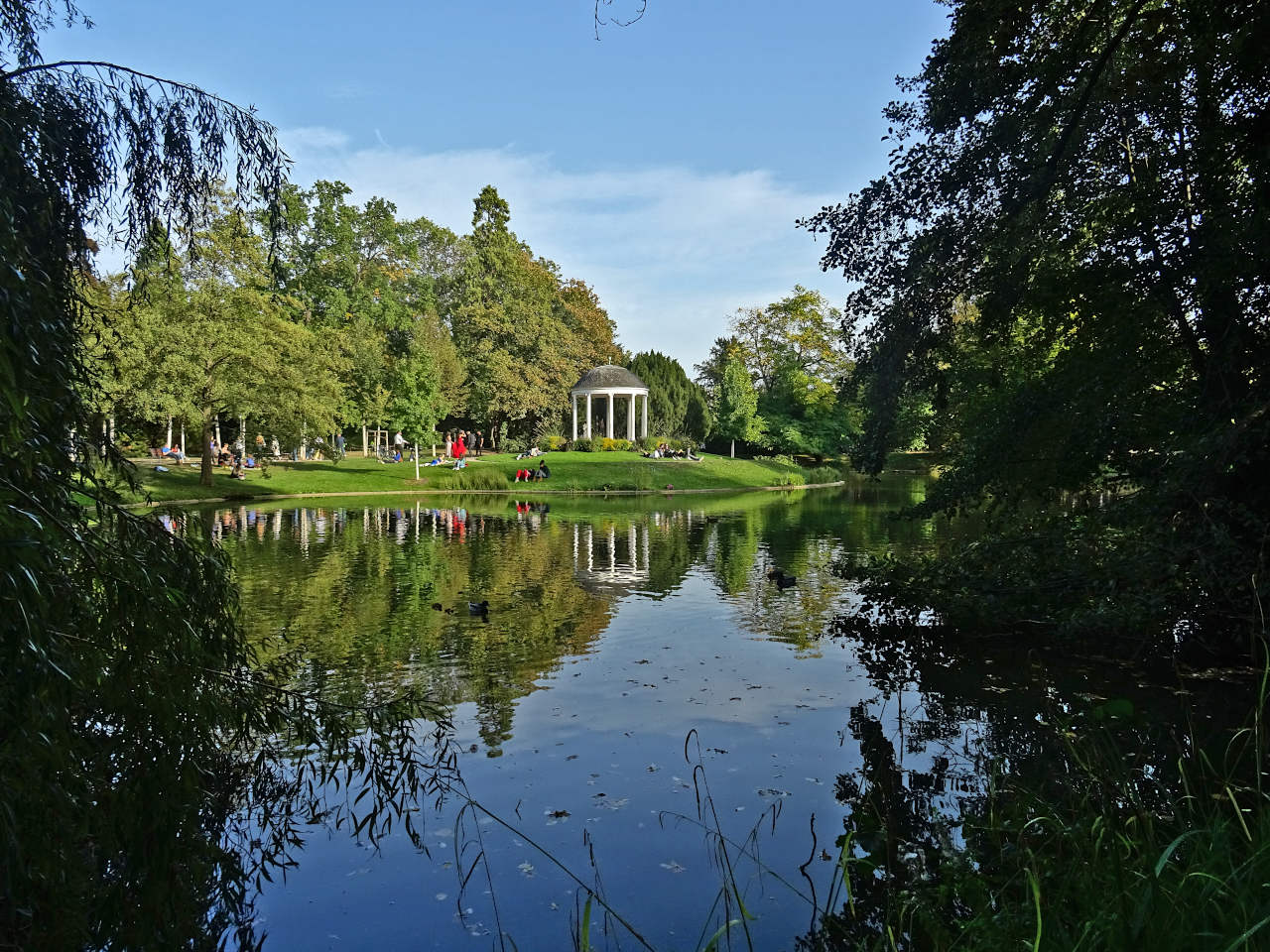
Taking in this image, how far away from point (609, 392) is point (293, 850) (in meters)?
49.4

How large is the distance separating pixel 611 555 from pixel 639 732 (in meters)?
12.8

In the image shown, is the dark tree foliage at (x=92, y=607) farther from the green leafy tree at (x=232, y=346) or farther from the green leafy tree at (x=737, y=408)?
the green leafy tree at (x=737, y=408)

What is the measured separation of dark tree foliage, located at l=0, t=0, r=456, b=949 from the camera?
2.60 m

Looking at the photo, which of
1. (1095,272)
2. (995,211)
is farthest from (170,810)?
(1095,272)

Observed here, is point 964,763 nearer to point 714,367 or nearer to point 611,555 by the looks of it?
point 611,555

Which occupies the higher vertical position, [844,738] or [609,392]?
[609,392]

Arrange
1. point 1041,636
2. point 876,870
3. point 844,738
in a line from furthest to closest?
point 1041,636, point 844,738, point 876,870

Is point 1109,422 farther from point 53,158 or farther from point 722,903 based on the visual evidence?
point 53,158

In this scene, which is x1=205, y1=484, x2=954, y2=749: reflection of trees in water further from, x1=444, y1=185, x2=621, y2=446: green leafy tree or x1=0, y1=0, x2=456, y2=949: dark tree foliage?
x1=444, y1=185, x2=621, y2=446: green leafy tree

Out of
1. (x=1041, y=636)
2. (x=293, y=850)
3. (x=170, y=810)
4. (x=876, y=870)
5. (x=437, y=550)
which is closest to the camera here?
(x=170, y=810)

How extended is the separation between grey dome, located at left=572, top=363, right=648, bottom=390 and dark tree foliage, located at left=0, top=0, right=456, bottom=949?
49894 mm

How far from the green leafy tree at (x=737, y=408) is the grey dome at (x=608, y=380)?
21.3 ft

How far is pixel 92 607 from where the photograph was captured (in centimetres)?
372

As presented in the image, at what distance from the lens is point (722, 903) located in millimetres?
5402
